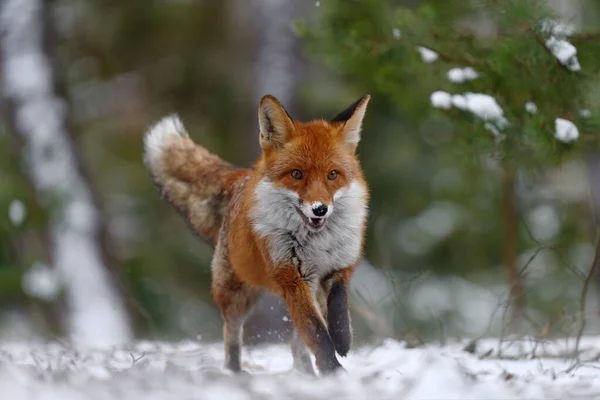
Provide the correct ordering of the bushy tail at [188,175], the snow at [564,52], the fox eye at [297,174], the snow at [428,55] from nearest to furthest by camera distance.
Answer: the fox eye at [297,174] < the snow at [564,52] < the bushy tail at [188,175] < the snow at [428,55]

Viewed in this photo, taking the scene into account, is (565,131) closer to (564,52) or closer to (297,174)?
(564,52)

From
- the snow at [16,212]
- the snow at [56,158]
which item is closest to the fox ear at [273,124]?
the snow at [16,212]

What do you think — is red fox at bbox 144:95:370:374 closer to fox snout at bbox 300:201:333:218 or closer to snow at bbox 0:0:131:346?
fox snout at bbox 300:201:333:218

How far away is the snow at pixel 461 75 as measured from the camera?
645 centimetres

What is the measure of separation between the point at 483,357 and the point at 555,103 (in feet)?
7.29

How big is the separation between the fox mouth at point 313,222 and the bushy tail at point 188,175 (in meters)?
1.39

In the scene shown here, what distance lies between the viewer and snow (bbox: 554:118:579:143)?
226 inches

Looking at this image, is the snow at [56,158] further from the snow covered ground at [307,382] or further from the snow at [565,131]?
the snow at [565,131]

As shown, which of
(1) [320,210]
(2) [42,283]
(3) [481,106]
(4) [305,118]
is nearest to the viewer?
(1) [320,210]

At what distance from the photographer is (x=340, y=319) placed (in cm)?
505

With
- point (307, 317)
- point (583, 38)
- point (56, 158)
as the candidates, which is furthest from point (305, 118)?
point (307, 317)

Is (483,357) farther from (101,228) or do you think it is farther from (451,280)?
(451,280)

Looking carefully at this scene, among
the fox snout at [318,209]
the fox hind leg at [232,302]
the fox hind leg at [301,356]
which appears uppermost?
the fox snout at [318,209]

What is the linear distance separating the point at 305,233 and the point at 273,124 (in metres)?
0.77
